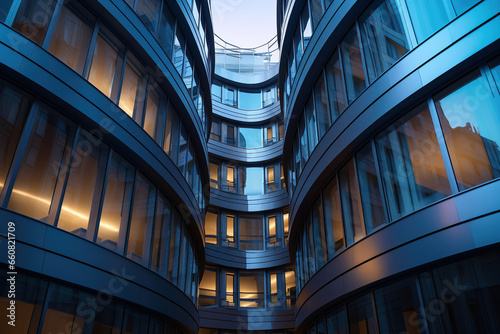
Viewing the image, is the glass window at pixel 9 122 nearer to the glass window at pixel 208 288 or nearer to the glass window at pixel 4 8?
the glass window at pixel 4 8

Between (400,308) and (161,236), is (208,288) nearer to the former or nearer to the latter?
(161,236)

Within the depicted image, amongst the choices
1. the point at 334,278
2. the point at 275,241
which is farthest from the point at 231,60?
the point at 334,278

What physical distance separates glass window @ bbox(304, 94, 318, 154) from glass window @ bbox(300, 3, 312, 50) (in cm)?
212

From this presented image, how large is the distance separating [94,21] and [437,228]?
9787mm

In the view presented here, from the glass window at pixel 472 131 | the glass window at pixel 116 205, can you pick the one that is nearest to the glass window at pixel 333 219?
the glass window at pixel 472 131

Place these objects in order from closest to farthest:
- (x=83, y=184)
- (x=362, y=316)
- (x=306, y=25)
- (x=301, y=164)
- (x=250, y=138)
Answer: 1. (x=83, y=184)
2. (x=362, y=316)
3. (x=306, y=25)
4. (x=301, y=164)
5. (x=250, y=138)

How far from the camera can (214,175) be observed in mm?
32875

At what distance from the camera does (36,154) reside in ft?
29.9

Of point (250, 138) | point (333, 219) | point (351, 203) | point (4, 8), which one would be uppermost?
point (250, 138)

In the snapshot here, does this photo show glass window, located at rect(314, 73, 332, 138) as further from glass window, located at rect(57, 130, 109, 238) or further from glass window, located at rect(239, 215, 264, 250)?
glass window, located at rect(239, 215, 264, 250)

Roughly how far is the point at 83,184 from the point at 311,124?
8630mm

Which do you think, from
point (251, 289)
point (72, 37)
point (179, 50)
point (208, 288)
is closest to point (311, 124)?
point (179, 50)

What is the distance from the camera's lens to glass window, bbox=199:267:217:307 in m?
28.2

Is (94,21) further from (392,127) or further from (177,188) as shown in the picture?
(392,127)
